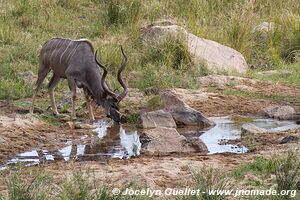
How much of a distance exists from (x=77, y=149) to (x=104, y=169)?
4.93 feet

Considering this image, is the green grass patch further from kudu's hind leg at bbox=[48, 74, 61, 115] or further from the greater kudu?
kudu's hind leg at bbox=[48, 74, 61, 115]

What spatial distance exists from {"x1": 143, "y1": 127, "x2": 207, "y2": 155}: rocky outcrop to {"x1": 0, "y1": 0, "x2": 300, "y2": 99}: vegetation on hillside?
129 inches

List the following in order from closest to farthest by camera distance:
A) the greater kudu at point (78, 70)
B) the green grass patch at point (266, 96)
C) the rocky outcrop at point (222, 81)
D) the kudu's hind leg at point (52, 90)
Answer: the greater kudu at point (78, 70) → the kudu's hind leg at point (52, 90) → the green grass patch at point (266, 96) → the rocky outcrop at point (222, 81)

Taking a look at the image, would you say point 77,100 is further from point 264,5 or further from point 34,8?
point 264,5

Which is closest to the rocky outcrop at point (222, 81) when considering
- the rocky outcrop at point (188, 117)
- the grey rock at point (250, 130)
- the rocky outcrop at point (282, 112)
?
the rocky outcrop at point (282, 112)

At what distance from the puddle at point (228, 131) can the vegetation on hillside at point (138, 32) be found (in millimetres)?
1961

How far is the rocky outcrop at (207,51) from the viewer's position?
14070 millimetres

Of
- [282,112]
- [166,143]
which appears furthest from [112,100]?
[282,112]

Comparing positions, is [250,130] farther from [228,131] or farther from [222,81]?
[222,81]

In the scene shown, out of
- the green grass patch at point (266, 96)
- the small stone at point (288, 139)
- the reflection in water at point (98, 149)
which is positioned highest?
the small stone at point (288, 139)

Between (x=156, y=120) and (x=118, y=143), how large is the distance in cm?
88

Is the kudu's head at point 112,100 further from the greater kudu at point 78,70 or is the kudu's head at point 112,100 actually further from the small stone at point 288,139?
the small stone at point 288,139

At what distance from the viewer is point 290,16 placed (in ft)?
52.9

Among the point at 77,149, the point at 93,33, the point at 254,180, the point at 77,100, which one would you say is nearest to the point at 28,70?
the point at 77,100
